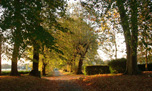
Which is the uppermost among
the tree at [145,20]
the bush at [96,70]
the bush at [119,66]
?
the tree at [145,20]

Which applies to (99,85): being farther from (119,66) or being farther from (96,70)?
(96,70)

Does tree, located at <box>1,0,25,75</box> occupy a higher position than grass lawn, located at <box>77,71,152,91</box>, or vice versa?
tree, located at <box>1,0,25,75</box>

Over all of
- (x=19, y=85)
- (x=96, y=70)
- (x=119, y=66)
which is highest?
(x=119, y=66)

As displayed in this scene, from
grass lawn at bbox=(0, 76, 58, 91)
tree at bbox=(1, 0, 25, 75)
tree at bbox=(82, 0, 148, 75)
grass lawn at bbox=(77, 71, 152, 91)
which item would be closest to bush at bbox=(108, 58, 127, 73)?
tree at bbox=(82, 0, 148, 75)

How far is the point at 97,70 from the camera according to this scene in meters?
21.0

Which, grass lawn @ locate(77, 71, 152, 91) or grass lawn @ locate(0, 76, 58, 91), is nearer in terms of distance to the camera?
grass lawn @ locate(77, 71, 152, 91)

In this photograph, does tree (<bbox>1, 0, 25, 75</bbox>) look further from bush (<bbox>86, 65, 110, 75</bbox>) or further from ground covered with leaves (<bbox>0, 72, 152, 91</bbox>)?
bush (<bbox>86, 65, 110, 75</bbox>)

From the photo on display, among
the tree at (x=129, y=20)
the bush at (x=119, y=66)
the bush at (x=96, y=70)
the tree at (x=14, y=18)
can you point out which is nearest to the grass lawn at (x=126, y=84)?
the tree at (x=129, y=20)

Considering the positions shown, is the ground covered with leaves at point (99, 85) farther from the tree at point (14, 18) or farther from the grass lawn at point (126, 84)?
the tree at point (14, 18)

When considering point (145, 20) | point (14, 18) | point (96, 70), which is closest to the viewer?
point (14, 18)

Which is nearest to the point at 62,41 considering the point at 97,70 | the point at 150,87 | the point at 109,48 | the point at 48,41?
the point at 97,70

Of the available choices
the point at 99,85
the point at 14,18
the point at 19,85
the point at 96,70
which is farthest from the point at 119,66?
the point at 14,18

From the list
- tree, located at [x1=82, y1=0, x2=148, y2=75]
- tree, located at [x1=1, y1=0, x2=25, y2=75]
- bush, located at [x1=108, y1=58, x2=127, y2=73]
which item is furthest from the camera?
bush, located at [x1=108, y1=58, x2=127, y2=73]

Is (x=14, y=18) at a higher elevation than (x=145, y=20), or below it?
higher
